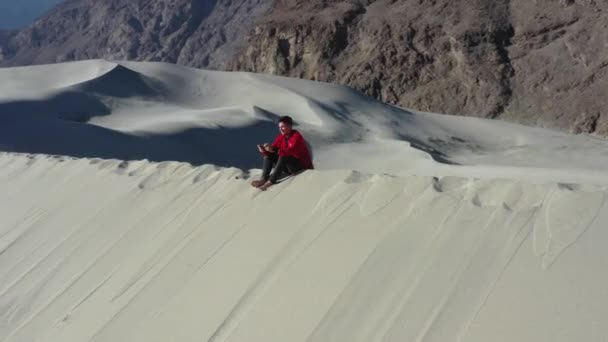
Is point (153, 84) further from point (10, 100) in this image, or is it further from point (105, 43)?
point (105, 43)

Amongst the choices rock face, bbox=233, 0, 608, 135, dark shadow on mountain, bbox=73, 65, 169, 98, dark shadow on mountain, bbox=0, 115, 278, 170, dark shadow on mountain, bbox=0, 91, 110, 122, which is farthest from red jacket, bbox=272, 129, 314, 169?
rock face, bbox=233, 0, 608, 135

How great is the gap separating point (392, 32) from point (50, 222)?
1344 inches

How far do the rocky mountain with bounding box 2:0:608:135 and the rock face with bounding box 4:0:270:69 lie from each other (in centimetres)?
3703

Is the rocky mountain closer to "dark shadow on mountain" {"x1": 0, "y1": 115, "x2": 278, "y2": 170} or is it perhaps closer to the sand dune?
"dark shadow on mountain" {"x1": 0, "y1": 115, "x2": 278, "y2": 170}

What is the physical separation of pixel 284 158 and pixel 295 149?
137mm

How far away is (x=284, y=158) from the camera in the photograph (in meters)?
4.66

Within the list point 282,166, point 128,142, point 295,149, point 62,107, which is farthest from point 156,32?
point 282,166

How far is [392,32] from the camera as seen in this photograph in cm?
3712

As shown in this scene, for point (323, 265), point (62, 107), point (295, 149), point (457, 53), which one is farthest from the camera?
point (457, 53)

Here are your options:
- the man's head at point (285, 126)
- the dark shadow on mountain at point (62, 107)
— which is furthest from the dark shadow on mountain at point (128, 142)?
the man's head at point (285, 126)

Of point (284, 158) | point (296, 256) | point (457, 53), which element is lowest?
point (296, 256)

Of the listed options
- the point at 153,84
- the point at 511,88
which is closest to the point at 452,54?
the point at 511,88

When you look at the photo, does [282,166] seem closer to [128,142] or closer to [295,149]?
[295,149]

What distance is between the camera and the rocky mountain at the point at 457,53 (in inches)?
1257
